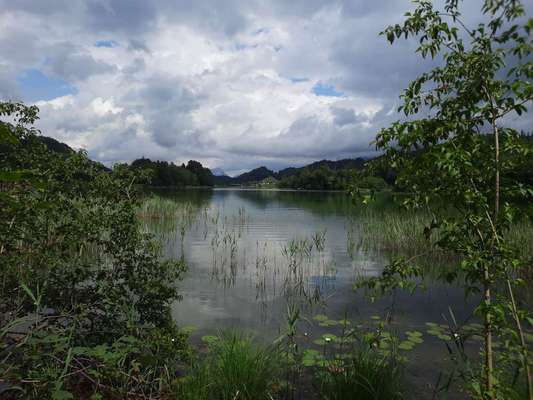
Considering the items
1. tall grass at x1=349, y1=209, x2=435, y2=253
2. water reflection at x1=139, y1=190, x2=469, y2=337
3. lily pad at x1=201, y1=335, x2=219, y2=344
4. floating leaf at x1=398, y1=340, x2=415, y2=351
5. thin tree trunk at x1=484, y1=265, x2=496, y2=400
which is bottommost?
water reflection at x1=139, y1=190, x2=469, y2=337

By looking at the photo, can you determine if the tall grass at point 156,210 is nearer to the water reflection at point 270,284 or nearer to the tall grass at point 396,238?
the water reflection at point 270,284

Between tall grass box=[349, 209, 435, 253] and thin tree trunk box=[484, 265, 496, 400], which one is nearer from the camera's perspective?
thin tree trunk box=[484, 265, 496, 400]

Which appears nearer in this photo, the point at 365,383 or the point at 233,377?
the point at 365,383

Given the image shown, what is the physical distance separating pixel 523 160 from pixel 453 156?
1.00m

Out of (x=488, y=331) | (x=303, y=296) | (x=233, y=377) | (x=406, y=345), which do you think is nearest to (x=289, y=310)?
(x=233, y=377)

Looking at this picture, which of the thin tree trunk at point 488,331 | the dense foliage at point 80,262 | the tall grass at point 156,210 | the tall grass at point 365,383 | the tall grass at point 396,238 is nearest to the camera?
the thin tree trunk at point 488,331

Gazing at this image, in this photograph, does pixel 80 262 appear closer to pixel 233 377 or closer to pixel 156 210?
pixel 233 377

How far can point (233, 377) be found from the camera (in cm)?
533

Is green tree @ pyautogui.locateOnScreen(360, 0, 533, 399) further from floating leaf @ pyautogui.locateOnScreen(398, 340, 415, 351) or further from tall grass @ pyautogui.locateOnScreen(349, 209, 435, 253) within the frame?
tall grass @ pyautogui.locateOnScreen(349, 209, 435, 253)

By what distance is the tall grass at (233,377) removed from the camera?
5.07 m

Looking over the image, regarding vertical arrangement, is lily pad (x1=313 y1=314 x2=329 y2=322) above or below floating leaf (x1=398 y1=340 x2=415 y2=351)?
below

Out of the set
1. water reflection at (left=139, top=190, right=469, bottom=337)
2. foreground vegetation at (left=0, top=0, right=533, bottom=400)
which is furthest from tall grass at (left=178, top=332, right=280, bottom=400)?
water reflection at (left=139, top=190, right=469, bottom=337)

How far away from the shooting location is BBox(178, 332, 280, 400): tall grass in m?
5.07

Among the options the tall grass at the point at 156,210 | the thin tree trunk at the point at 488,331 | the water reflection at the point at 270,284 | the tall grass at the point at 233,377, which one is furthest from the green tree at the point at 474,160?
the tall grass at the point at 156,210
